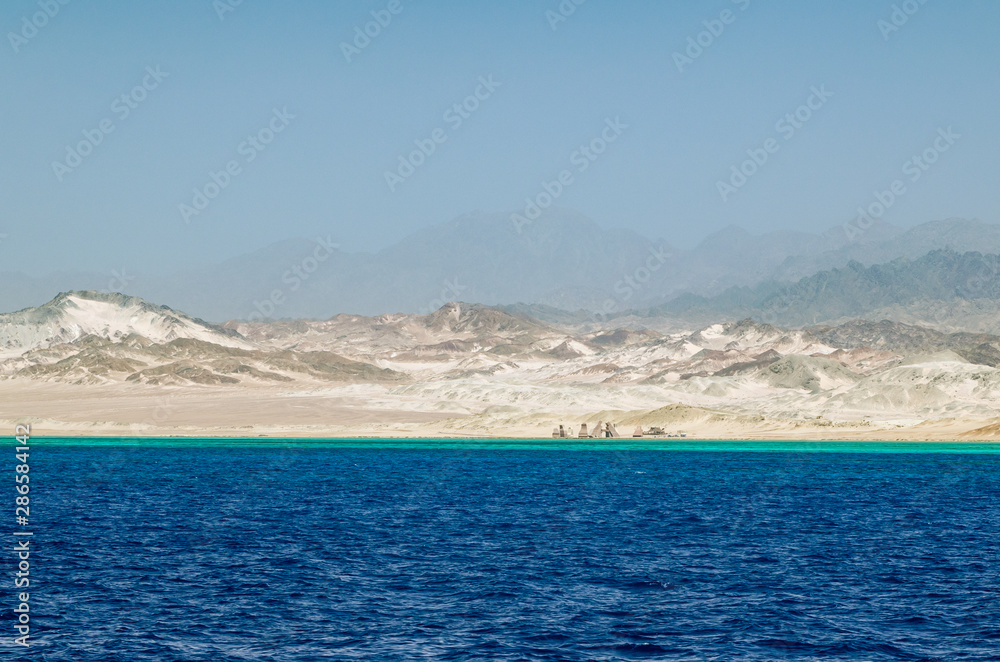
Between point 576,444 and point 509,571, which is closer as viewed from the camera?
point 509,571

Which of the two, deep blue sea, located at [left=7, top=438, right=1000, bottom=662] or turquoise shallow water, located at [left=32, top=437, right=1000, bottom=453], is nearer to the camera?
deep blue sea, located at [left=7, top=438, right=1000, bottom=662]

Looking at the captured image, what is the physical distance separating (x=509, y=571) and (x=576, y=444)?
12345 cm

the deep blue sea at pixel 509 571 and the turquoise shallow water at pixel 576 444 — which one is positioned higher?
the turquoise shallow water at pixel 576 444

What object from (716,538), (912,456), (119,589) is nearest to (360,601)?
(119,589)

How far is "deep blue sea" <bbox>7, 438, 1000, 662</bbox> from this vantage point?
90.8ft

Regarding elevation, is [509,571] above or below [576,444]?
below

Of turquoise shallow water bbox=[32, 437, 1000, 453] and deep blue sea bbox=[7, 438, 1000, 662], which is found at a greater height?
turquoise shallow water bbox=[32, 437, 1000, 453]

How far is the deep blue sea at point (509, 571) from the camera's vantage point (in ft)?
90.8

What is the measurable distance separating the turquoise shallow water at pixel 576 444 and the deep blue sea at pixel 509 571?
64.2 m

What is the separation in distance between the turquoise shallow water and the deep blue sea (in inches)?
2527

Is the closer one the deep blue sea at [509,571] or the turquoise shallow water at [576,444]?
the deep blue sea at [509,571]

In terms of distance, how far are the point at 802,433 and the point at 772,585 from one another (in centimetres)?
13900

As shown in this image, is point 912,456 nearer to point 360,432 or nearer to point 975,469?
point 975,469

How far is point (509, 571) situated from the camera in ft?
123
